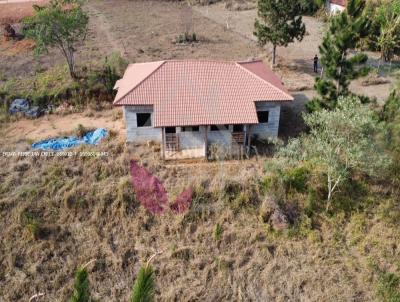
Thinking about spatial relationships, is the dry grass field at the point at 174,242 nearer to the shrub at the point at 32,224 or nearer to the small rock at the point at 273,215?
the shrub at the point at 32,224

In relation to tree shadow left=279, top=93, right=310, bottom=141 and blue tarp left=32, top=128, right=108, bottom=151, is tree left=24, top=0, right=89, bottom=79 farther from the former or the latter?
tree shadow left=279, top=93, right=310, bottom=141

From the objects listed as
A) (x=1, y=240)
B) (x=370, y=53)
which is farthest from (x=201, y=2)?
(x=1, y=240)

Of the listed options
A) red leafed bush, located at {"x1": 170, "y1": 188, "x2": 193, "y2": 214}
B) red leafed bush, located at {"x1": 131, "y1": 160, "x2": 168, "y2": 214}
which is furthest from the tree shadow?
red leafed bush, located at {"x1": 131, "y1": 160, "x2": 168, "y2": 214}

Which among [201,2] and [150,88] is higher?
[201,2]

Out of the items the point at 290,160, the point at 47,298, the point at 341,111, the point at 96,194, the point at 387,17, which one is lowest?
the point at 47,298

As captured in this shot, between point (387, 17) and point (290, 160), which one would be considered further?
point (387, 17)

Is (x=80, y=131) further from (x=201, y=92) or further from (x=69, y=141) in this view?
(x=201, y=92)

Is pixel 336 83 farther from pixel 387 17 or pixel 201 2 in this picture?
pixel 201 2
